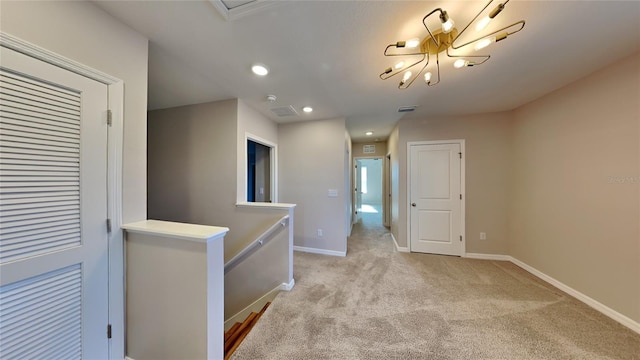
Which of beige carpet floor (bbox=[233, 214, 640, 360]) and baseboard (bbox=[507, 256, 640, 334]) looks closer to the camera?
beige carpet floor (bbox=[233, 214, 640, 360])

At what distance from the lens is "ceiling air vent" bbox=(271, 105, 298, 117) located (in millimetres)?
2918

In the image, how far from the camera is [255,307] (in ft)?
8.14

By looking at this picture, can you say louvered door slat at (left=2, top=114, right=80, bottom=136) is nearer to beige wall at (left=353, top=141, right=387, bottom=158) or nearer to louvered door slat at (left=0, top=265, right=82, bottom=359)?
louvered door slat at (left=0, top=265, right=82, bottom=359)

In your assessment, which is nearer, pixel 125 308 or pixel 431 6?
pixel 431 6

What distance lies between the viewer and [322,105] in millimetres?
2848

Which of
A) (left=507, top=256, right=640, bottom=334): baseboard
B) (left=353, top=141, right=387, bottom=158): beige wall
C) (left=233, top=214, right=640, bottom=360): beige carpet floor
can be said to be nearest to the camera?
(left=233, top=214, right=640, bottom=360): beige carpet floor

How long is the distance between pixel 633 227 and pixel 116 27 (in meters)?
4.50

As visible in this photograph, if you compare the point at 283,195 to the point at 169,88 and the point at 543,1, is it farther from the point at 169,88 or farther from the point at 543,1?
the point at 543,1

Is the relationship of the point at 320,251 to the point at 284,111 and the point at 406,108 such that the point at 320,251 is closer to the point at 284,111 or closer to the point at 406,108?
the point at 284,111

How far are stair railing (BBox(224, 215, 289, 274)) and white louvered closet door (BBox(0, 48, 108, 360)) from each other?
1343 mm

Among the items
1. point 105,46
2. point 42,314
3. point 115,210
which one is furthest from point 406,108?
point 42,314

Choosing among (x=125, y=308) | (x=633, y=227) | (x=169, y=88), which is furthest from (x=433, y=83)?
(x=125, y=308)

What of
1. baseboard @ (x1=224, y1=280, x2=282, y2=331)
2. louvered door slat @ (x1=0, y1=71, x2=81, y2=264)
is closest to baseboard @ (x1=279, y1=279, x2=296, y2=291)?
baseboard @ (x1=224, y1=280, x2=282, y2=331)

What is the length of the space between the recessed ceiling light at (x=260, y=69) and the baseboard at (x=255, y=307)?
2.42m
